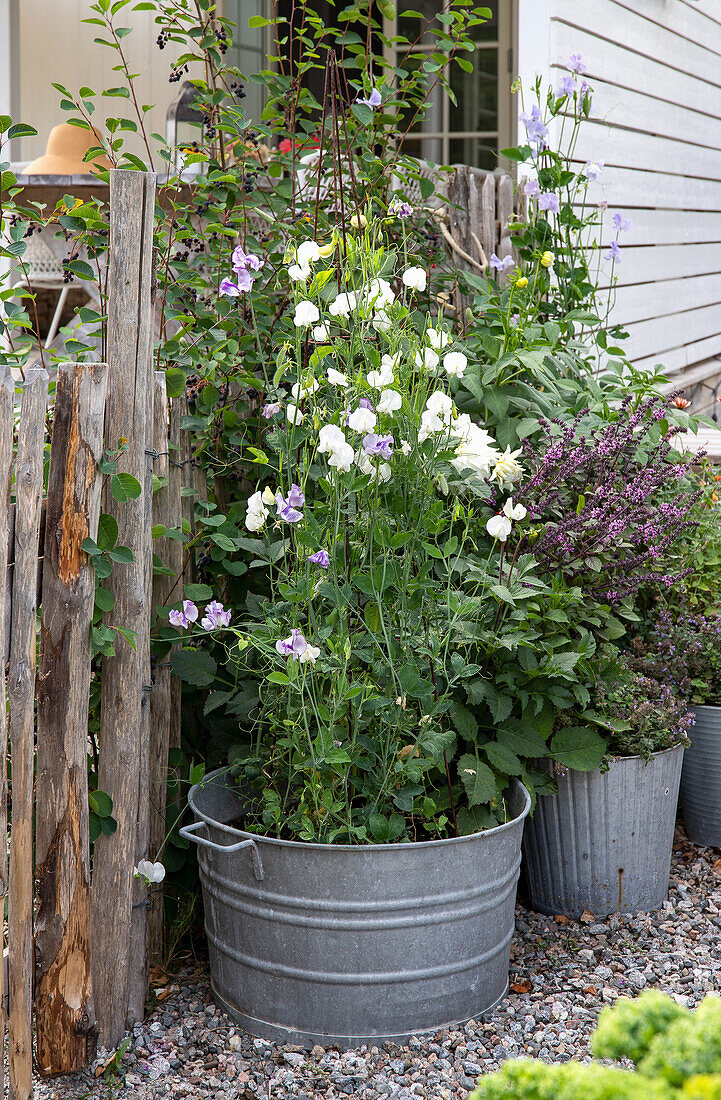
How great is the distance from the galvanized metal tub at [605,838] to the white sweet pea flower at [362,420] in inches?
39.5

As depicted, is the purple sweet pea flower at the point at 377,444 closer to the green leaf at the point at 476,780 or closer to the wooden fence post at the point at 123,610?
the wooden fence post at the point at 123,610

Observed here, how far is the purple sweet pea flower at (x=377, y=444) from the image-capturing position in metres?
1.65

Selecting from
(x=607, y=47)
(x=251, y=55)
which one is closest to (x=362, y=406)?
(x=607, y=47)

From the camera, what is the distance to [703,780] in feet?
8.87

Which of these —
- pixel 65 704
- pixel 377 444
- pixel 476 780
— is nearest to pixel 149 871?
pixel 65 704

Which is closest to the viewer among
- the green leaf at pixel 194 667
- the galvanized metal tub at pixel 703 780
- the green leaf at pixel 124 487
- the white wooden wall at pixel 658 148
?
the green leaf at pixel 124 487

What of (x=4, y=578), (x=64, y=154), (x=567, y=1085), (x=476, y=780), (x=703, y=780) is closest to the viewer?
(x=567, y=1085)

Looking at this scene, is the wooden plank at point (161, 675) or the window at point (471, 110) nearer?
the wooden plank at point (161, 675)

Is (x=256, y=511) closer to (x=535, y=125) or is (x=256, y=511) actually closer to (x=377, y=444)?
(x=377, y=444)

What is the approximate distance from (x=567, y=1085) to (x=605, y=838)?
1.56 meters

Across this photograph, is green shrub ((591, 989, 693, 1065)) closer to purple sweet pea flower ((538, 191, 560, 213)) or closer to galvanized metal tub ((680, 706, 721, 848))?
galvanized metal tub ((680, 706, 721, 848))

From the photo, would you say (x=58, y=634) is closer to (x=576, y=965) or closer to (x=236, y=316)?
(x=236, y=316)

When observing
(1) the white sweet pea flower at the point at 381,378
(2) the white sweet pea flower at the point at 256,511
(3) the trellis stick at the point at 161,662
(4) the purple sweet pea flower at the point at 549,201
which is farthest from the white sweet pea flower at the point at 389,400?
(4) the purple sweet pea flower at the point at 549,201

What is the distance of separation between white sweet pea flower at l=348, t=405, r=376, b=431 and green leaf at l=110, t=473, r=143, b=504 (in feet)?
1.33
